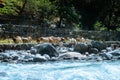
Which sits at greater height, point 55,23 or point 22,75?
point 22,75

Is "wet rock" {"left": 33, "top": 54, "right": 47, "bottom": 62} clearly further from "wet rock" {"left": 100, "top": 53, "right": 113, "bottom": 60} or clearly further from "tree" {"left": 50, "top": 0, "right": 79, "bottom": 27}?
"tree" {"left": 50, "top": 0, "right": 79, "bottom": 27}

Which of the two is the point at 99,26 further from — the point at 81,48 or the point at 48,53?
the point at 48,53

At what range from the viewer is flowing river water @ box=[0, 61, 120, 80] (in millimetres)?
13758

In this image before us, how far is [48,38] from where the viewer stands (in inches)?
924

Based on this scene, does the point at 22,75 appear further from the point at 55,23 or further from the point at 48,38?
the point at 55,23

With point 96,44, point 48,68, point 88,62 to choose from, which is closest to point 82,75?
point 48,68

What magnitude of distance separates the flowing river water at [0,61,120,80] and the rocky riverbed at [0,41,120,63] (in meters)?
0.98

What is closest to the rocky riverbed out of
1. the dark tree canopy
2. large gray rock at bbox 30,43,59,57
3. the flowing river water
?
large gray rock at bbox 30,43,59,57

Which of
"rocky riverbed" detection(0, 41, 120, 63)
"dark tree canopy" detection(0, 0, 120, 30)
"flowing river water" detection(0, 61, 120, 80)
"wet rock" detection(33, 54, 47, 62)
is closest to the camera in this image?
"flowing river water" detection(0, 61, 120, 80)

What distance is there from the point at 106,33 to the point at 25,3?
7.12m

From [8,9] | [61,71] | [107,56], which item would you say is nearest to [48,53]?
[107,56]

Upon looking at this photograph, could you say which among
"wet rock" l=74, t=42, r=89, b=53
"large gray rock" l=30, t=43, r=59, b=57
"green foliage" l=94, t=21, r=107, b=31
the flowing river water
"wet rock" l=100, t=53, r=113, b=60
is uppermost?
the flowing river water

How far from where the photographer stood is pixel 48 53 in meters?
19.0

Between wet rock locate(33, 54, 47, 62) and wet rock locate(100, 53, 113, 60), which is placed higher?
wet rock locate(33, 54, 47, 62)
